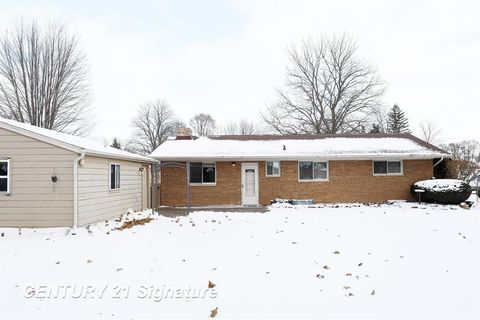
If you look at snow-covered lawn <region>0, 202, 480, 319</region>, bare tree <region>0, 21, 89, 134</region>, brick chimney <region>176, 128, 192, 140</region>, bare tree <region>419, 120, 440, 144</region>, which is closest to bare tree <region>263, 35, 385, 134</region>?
brick chimney <region>176, 128, 192, 140</region>

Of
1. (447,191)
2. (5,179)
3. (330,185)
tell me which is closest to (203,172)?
(330,185)

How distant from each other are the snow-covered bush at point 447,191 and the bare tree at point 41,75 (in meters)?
22.5

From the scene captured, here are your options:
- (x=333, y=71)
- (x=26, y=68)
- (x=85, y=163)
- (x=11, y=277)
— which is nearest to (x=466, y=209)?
(x=85, y=163)

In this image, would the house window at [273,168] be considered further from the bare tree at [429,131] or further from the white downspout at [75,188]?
the bare tree at [429,131]

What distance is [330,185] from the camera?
53.4 ft

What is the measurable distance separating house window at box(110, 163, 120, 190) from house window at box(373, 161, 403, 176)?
1180cm

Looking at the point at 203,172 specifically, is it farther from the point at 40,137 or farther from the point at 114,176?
the point at 40,137

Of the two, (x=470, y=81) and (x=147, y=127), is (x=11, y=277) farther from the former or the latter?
(x=147, y=127)

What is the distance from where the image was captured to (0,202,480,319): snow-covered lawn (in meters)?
4.22

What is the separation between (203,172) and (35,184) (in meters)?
8.03

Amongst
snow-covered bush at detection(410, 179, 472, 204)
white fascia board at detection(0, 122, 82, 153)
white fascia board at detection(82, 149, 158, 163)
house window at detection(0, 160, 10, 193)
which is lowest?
snow-covered bush at detection(410, 179, 472, 204)

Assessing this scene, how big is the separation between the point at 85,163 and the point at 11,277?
16.3 feet

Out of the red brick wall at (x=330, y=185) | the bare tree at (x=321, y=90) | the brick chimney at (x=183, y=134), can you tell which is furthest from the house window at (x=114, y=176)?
the bare tree at (x=321, y=90)

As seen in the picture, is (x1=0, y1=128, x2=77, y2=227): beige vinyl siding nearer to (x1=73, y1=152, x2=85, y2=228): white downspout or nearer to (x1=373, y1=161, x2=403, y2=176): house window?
(x1=73, y1=152, x2=85, y2=228): white downspout
